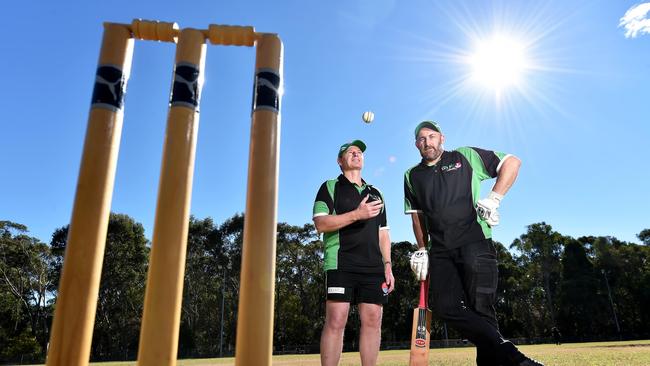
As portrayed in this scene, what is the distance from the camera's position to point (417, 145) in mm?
4688

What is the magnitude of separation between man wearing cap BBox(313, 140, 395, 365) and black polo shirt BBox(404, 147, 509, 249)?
43 cm

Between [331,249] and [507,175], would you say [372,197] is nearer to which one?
[331,249]

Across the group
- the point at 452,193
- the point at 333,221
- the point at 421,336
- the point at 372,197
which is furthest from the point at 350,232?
the point at 421,336

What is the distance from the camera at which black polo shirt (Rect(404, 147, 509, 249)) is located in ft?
13.6

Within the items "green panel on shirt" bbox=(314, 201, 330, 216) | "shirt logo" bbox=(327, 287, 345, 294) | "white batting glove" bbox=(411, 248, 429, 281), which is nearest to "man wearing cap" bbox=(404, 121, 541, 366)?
"white batting glove" bbox=(411, 248, 429, 281)

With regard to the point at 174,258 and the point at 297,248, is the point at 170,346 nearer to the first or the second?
the point at 174,258

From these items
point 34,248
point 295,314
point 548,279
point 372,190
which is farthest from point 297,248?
point 372,190

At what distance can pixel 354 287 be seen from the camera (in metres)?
4.52

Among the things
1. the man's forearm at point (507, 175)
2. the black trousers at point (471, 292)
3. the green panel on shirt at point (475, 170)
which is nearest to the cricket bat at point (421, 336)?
the black trousers at point (471, 292)

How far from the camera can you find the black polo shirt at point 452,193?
13.6 ft

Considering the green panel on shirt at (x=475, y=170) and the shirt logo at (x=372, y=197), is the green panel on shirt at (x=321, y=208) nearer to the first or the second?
the shirt logo at (x=372, y=197)

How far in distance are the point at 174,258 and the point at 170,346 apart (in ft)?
1.62

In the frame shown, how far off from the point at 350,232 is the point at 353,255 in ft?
0.83

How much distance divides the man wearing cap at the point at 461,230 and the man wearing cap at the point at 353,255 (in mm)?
482
